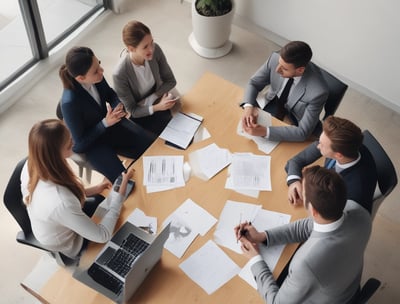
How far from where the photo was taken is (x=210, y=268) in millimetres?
2332

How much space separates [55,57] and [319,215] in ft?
10.2

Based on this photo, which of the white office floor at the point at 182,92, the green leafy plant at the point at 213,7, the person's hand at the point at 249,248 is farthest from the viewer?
the green leafy plant at the point at 213,7

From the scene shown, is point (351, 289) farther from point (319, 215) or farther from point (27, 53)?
point (27, 53)

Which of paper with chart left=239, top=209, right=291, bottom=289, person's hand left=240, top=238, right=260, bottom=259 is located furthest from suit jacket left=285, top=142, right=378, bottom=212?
person's hand left=240, top=238, right=260, bottom=259

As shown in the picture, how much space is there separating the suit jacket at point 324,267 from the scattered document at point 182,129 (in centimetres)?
88

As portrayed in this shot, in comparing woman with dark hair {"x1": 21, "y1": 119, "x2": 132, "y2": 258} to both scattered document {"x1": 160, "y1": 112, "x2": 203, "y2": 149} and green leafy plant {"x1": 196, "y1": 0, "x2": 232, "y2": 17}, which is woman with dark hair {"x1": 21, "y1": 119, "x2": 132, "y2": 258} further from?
green leafy plant {"x1": 196, "y1": 0, "x2": 232, "y2": 17}

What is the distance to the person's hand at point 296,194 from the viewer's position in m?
2.57

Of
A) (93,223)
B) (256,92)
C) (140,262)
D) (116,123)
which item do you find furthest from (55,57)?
(140,262)

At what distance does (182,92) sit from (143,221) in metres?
1.93

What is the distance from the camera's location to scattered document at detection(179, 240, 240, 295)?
229 centimetres

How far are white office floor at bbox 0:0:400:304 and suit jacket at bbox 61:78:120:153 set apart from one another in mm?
928

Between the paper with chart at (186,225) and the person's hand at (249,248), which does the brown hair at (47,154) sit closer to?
the paper with chart at (186,225)

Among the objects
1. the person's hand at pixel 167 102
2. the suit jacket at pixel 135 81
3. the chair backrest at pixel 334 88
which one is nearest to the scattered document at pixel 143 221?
the person's hand at pixel 167 102

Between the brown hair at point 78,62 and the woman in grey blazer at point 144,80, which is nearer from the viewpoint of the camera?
the brown hair at point 78,62
